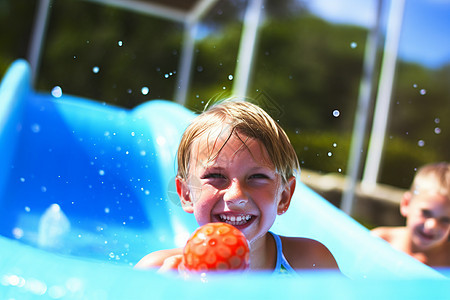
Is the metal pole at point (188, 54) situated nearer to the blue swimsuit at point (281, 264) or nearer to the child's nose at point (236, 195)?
the blue swimsuit at point (281, 264)

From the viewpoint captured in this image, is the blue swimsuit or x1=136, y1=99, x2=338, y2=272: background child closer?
x1=136, y1=99, x2=338, y2=272: background child

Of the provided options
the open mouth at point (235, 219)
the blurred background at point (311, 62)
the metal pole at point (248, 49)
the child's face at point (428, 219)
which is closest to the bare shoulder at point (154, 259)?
the open mouth at point (235, 219)

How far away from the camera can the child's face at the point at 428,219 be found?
1.79m

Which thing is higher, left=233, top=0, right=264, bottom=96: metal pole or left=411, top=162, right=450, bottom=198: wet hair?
left=233, top=0, right=264, bottom=96: metal pole

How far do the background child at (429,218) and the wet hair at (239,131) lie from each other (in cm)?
95

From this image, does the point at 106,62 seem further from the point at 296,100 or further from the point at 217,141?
the point at 217,141

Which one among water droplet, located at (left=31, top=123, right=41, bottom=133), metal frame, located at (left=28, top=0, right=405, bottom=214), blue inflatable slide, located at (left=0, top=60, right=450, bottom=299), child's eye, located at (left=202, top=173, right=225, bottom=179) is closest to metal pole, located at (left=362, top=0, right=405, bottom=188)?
metal frame, located at (left=28, top=0, right=405, bottom=214)

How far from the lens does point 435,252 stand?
1.89 meters

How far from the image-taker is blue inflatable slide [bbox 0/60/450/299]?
583 mm

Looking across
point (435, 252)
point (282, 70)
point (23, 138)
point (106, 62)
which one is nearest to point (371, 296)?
point (435, 252)

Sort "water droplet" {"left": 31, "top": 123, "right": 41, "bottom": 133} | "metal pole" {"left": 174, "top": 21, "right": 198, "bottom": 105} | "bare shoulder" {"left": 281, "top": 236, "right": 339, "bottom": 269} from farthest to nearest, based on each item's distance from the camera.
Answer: "metal pole" {"left": 174, "top": 21, "right": 198, "bottom": 105} < "water droplet" {"left": 31, "top": 123, "right": 41, "bottom": 133} < "bare shoulder" {"left": 281, "top": 236, "right": 339, "bottom": 269}

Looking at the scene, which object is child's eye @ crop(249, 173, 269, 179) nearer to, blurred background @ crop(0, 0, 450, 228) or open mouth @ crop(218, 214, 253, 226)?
open mouth @ crop(218, 214, 253, 226)

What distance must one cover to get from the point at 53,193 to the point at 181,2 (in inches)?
147

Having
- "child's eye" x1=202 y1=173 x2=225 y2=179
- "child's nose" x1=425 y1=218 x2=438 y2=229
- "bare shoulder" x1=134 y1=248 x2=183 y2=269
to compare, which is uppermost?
"child's nose" x1=425 y1=218 x2=438 y2=229
